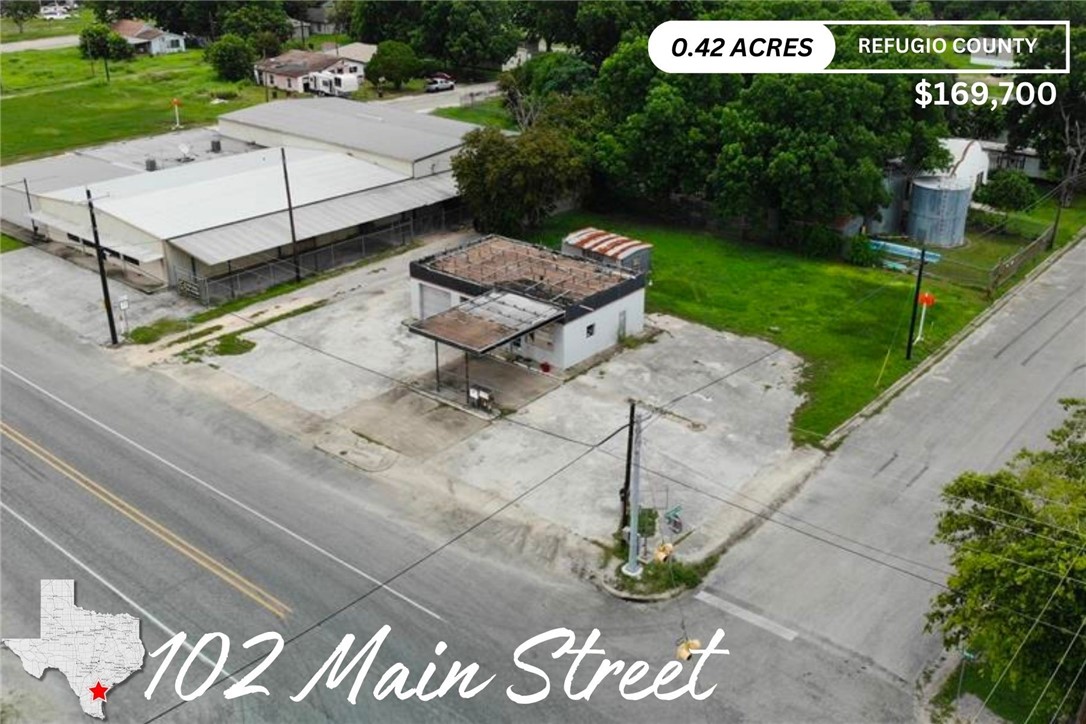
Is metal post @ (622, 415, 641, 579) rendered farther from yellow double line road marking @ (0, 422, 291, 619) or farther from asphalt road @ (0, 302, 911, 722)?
yellow double line road marking @ (0, 422, 291, 619)

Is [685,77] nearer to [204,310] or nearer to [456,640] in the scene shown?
[204,310]

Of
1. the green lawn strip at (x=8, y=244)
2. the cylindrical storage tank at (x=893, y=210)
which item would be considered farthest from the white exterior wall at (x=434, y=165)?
the cylindrical storage tank at (x=893, y=210)

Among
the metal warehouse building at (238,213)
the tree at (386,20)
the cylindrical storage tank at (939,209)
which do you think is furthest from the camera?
the tree at (386,20)

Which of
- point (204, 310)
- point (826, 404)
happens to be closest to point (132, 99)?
point (204, 310)

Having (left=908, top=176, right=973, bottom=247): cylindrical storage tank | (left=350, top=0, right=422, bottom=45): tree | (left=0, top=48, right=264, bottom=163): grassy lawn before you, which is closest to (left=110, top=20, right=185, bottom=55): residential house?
(left=0, top=48, right=264, bottom=163): grassy lawn

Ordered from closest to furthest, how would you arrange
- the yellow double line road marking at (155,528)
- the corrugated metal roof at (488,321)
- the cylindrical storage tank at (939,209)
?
the yellow double line road marking at (155,528)
the corrugated metal roof at (488,321)
the cylindrical storage tank at (939,209)

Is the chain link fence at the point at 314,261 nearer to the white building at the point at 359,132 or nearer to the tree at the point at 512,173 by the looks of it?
the white building at the point at 359,132
